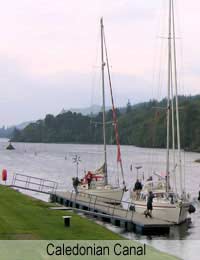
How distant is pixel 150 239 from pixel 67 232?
31.8 ft

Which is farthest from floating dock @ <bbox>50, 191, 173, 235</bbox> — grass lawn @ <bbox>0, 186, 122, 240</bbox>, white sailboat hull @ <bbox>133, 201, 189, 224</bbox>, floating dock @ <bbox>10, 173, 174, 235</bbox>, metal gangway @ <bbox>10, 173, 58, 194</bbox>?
metal gangway @ <bbox>10, 173, 58, 194</bbox>

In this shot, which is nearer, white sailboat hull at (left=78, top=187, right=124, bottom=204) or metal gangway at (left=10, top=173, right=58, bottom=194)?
white sailboat hull at (left=78, top=187, right=124, bottom=204)

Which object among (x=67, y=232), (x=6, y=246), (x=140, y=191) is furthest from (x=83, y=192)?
(x=6, y=246)

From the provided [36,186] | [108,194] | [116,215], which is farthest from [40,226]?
[36,186]

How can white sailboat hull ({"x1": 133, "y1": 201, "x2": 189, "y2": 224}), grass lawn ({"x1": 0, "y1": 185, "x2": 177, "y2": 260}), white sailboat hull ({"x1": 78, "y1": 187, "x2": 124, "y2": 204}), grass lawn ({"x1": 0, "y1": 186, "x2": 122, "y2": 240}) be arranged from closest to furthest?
1. grass lawn ({"x1": 0, "y1": 185, "x2": 177, "y2": 260})
2. grass lawn ({"x1": 0, "y1": 186, "x2": 122, "y2": 240})
3. white sailboat hull ({"x1": 133, "y1": 201, "x2": 189, "y2": 224})
4. white sailboat hull ({"x1": 78, "y1": 187, "x2": 124, "y2": 204})

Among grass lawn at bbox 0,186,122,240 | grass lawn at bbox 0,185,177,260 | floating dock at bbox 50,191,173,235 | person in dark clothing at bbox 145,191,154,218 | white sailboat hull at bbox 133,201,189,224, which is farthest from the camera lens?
white sailboat hull at bbox 133,201,189,224

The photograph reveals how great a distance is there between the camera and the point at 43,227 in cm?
2747

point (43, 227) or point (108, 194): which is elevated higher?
point (43, 227)

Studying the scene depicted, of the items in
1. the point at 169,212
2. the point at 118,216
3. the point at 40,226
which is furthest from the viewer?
the point at 169,212

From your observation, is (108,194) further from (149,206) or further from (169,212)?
(149,206)

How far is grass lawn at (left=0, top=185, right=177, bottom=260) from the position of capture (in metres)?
24.7

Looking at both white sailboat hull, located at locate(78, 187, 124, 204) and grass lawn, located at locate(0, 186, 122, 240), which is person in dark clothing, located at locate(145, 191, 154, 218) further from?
white sailboat hull, located at locate(78, 187, 124, 204)

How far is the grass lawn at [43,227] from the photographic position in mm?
24703

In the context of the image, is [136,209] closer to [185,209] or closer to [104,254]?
[185,209]
